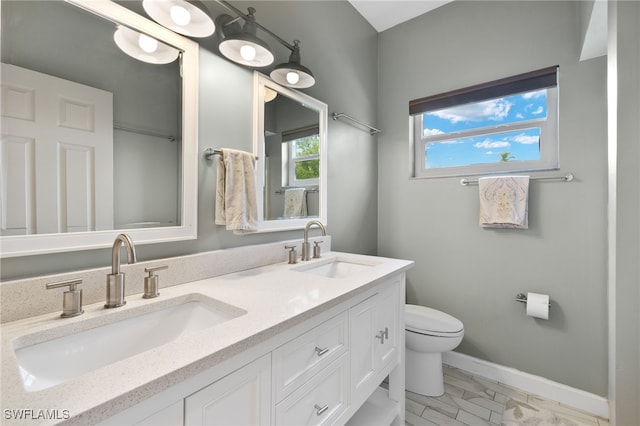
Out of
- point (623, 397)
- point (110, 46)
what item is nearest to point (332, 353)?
point (623, 397)

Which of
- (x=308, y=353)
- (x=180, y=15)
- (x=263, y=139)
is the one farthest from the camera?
(x=263, y=139)

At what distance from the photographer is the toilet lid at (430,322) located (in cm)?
163

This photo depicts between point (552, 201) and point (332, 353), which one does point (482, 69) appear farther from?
point (332, 353)

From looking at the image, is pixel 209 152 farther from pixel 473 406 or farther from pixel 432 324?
pixel 473 406

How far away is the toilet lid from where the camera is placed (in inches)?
64.2

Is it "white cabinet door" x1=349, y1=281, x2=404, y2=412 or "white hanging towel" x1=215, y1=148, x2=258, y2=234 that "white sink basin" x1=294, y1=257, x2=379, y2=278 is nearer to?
"white cabinet door" x1=349, y1=281, x2=404, y2=412

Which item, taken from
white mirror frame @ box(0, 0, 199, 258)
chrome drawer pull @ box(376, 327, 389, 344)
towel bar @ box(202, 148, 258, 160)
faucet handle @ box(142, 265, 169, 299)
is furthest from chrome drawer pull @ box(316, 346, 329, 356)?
towel bar @ box(202, 148, 258, 160)

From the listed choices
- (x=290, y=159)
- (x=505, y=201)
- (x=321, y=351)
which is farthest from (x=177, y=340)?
(x=505, y=201)

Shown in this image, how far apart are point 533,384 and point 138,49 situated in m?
2.71

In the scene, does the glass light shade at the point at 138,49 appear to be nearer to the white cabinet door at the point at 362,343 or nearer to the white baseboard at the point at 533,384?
the white cabinet door at the point at 362,343

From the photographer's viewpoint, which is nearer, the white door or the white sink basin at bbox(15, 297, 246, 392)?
the white sink basin at bbox(15, 297, 246, 392)

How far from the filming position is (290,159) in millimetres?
1595

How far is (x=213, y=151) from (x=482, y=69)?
1930 millimetres

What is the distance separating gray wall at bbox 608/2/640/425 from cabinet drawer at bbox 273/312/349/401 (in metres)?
1.05
